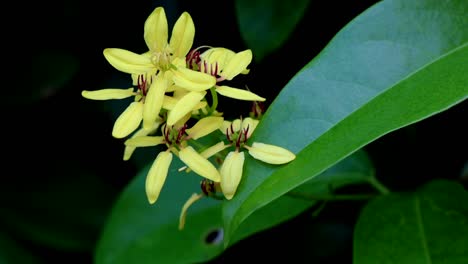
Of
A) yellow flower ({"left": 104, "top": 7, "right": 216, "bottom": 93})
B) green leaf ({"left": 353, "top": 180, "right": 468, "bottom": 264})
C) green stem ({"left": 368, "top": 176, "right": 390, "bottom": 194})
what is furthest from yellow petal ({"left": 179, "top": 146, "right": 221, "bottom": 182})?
green stem ({"left": 368, "top": 176, "right": 390, "bottom": 194})

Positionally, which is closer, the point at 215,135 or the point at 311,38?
the point at 215,135

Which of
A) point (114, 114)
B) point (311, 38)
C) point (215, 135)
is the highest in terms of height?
point (215, 135)

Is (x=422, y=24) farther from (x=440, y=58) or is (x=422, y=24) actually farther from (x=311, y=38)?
(x=311, y=38)

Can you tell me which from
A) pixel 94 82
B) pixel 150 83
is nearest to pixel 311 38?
pixel 94 82

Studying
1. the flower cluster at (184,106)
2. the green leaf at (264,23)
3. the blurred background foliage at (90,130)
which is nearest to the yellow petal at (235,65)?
the flower cluster at (184,106)

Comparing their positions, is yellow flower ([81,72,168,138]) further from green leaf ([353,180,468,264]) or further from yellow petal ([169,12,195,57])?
green leaf ([353,180,468,264])

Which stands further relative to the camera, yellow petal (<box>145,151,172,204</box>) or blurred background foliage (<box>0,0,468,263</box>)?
blurred background foliage (<box>0,0,468,263</box>)

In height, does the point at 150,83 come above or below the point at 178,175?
above
